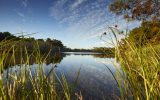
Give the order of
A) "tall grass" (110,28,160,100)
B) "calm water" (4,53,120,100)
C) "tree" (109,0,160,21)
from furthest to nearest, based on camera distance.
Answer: "tree" (109,0,160,21) < "calm water" (4,53,120,100) < "tall grass" (110,28,160,100)

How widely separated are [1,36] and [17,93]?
44.0m

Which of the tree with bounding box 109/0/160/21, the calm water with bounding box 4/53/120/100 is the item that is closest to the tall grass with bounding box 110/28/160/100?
the calm water with bounding box 4/53/120/100

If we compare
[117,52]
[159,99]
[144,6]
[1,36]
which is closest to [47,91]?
[117,52]

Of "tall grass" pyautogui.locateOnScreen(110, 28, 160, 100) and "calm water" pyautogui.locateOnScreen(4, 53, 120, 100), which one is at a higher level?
"tall grass" pyautogui.locateOnScreen(110, 28, 160, 100)

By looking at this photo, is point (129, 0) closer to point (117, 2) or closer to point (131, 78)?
point (117, 2)

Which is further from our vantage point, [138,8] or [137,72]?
[138,8]

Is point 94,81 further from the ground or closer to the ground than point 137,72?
closer to the ground

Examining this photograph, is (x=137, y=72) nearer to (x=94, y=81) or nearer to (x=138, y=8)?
(x=94, y=81)

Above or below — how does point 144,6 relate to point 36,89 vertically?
above

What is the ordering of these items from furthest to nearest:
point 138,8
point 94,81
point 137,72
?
1. point 138,8
2. point 94,81
3. point 137,72

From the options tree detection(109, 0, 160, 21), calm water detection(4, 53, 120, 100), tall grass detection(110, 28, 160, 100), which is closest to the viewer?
tall grass detection(110, 28, 160, 100)

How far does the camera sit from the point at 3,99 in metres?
1.61

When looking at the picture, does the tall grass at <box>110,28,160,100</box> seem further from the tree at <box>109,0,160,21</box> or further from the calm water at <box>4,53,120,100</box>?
the tree at <box>109,0,160,21</box>

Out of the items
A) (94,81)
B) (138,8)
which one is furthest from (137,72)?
(138,8)
